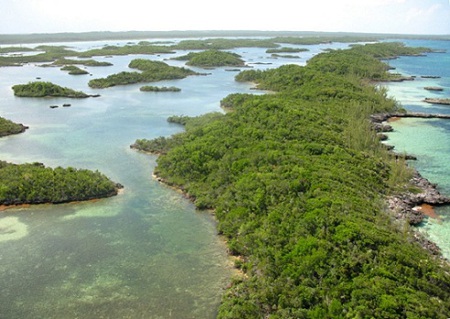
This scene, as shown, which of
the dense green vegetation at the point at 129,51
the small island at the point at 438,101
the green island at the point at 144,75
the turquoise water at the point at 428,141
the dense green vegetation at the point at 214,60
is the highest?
the dense green vegetation at the point at 129,51

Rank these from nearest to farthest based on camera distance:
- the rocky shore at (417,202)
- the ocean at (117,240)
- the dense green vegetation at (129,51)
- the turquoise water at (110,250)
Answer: the turquoise water at (110,250) → the ocean at (117,240) → the rocky shore at (417,202) → the dense green vegetation at (129,51)

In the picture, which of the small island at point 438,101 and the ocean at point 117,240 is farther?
the small island at point 438,101

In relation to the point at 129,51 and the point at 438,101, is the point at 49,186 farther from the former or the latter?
the point at 129,51

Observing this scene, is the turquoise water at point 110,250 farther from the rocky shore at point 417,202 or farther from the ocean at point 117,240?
the rocky shore at point 417,202

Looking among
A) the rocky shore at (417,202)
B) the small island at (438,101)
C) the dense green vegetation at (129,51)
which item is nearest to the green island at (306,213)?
the rocky shore at (417,202)

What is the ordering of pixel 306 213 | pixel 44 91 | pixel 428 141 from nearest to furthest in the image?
pixel 306 213
pixel 428 141
pixel 44 91

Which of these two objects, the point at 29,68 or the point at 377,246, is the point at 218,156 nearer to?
the point at 377,246

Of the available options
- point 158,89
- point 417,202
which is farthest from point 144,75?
point 417,202

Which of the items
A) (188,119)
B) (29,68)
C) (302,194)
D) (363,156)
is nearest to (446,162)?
(363,156)

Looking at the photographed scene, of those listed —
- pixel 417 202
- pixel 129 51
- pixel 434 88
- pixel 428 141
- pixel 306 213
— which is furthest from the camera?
pixel 129 51
